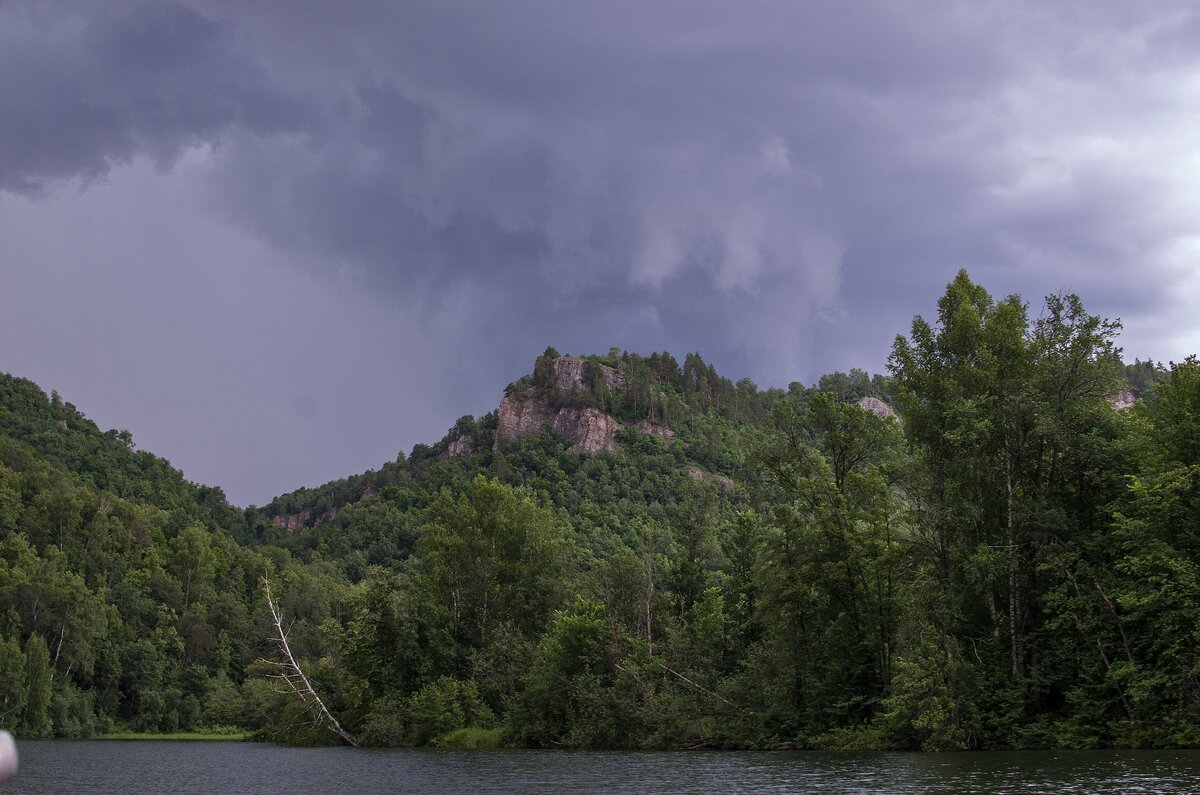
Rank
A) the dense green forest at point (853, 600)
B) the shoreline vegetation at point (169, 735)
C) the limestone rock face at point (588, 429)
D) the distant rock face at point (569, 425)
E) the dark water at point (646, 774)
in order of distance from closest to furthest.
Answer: the dark water at point (646, 774)
the dense green forest at point (853, 600)
the shoreline vegetation at point (169, 735)
the limestone rock face at point (588, 429)
the distant rock face at point (569, 425)

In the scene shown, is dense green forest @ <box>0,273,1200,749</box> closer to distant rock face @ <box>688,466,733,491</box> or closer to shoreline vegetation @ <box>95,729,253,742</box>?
shoreline vegetation @ <box>95,729,253,742</box>

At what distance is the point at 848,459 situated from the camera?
5262 cm

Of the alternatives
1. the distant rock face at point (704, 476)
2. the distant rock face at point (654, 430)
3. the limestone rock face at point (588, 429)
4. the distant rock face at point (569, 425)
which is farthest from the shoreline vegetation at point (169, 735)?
the distant rock face at point (654, 430)

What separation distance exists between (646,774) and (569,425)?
156 meters

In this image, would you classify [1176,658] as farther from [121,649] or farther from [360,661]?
[121,649]

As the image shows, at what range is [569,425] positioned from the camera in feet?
626

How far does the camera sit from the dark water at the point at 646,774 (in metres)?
27.0

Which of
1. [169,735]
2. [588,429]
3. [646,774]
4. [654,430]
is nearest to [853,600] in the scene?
[646,774]

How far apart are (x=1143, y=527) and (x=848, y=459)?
16.5 meters

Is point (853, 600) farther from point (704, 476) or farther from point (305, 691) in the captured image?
point (704, 476)

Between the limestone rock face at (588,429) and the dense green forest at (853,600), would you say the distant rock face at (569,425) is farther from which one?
the dense green forest at (853,600)

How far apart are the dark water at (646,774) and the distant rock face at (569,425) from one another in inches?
5220

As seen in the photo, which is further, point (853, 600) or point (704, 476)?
point (704, 476)

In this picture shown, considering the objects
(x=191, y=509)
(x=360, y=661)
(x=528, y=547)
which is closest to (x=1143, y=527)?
(x=528, y=547)
